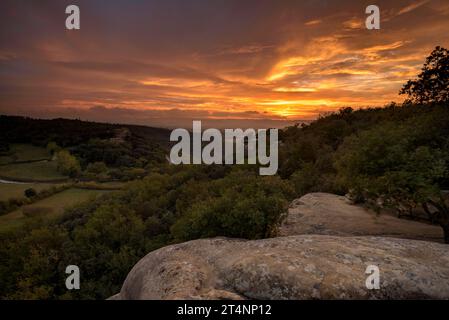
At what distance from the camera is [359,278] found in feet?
31.7

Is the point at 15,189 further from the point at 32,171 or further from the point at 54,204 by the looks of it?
the point at 32,171

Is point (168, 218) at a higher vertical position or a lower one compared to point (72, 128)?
lower

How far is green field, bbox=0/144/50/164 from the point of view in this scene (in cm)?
7882

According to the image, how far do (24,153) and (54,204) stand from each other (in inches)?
1153

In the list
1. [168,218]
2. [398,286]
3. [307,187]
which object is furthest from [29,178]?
[398,286]

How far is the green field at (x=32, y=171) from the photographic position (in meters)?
76.5

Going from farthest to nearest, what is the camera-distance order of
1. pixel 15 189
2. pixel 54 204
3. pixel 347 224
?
pixel 15 189 → pixel 54 204 → pixel 347 224

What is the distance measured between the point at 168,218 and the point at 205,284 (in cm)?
3698

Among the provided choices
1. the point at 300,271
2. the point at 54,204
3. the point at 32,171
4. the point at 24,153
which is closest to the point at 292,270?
the point at 300,271

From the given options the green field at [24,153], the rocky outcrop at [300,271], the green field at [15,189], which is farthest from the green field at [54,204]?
the rocky outcrop at [300,271]

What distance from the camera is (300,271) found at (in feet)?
32.6

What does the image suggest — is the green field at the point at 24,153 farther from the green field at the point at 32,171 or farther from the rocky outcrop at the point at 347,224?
the rocky outcrop at the point at 347,224

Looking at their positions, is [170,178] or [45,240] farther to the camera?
[170,178]
